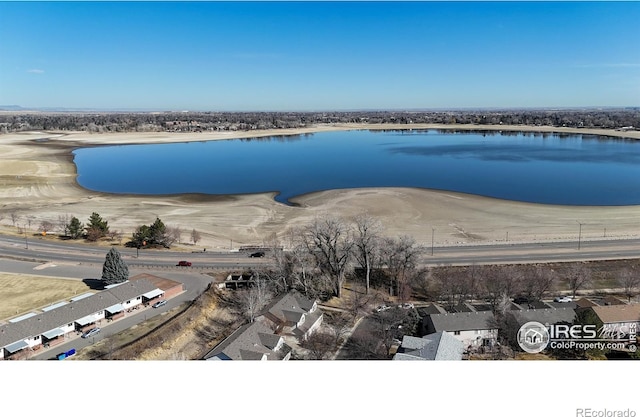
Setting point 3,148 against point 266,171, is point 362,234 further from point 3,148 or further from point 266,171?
point 3,148

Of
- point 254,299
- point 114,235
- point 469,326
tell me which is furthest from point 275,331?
point 114,235

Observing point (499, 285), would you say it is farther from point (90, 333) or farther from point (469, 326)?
point (90, 333)

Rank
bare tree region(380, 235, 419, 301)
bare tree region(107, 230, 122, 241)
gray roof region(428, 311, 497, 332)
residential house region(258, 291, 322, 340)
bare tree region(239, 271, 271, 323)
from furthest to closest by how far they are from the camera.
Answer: bare tree region(107, 230, 122, 241), bare tree region(380, 235, 419, 301), bare tree region(239, 271, 271, 323), residential house region(258, 291, 322, 340), gray roof region(428, 311, 497, 332)

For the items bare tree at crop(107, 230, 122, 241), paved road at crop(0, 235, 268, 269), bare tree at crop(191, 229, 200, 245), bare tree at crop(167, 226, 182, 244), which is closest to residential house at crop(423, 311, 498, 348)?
paved road at crop(0, 235, 268, 269)

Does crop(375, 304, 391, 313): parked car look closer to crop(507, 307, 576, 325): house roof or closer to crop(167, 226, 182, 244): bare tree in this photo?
crop(507, 307, 576, 325): house roof

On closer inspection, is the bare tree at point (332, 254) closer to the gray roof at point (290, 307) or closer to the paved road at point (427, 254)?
the gray roof at point (290, 307)

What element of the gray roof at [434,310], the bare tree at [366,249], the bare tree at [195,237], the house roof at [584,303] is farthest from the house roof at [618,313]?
the bare tree at [195,237]

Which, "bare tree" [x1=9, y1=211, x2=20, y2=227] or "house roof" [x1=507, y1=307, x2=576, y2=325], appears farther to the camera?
"bare tree" [x1=9, y1=211, x2=20, y2=227]
